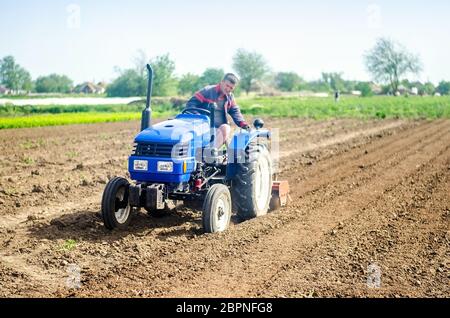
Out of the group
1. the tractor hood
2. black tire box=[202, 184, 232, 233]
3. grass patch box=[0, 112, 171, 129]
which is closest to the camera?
black tire box=[202, 184, 232, 233]

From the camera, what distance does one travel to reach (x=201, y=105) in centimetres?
722

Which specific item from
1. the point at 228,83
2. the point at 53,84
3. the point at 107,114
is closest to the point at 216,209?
the point at 228,83

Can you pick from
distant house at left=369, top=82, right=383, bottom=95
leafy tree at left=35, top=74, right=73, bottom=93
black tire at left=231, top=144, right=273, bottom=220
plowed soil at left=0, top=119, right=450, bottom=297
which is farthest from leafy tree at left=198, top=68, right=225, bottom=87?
distant house at left=369, top=82, right=383, bottom=95

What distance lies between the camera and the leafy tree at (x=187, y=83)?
40197 millimetres

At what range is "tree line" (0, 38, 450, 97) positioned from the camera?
37.1 metres

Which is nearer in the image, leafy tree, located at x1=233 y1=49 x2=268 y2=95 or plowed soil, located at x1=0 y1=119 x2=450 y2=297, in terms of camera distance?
plowed soil, located at x1=0 y1=119 x2=450 y2=297

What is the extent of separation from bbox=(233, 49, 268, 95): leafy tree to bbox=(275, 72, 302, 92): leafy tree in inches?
878

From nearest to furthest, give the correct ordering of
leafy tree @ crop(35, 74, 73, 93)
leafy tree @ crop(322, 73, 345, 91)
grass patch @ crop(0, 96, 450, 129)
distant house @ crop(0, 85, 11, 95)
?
grass patch @ crop(0, 96, 450, 129) < distant house @ crop(0, 85, 11, 95) < leafy tree @ crop(35, 74, 73, 93) < leafy tree @ crop(322, 73, 345, 91)

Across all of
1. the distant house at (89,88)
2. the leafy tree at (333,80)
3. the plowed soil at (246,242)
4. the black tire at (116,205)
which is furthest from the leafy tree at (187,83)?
the leafy tree at (333,80)

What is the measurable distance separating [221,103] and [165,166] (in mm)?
1213

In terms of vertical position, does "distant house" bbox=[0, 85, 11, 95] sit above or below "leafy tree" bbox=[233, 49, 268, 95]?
below

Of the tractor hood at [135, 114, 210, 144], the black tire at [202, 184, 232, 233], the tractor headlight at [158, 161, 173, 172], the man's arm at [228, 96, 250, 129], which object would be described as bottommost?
the black tire at [202, 184, 232, 233]

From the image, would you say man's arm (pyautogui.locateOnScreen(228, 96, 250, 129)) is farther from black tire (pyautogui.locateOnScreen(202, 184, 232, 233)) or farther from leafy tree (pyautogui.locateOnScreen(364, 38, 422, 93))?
leafy tree (pyautogui.locateOnScreen(364, 38, 422, 93))
